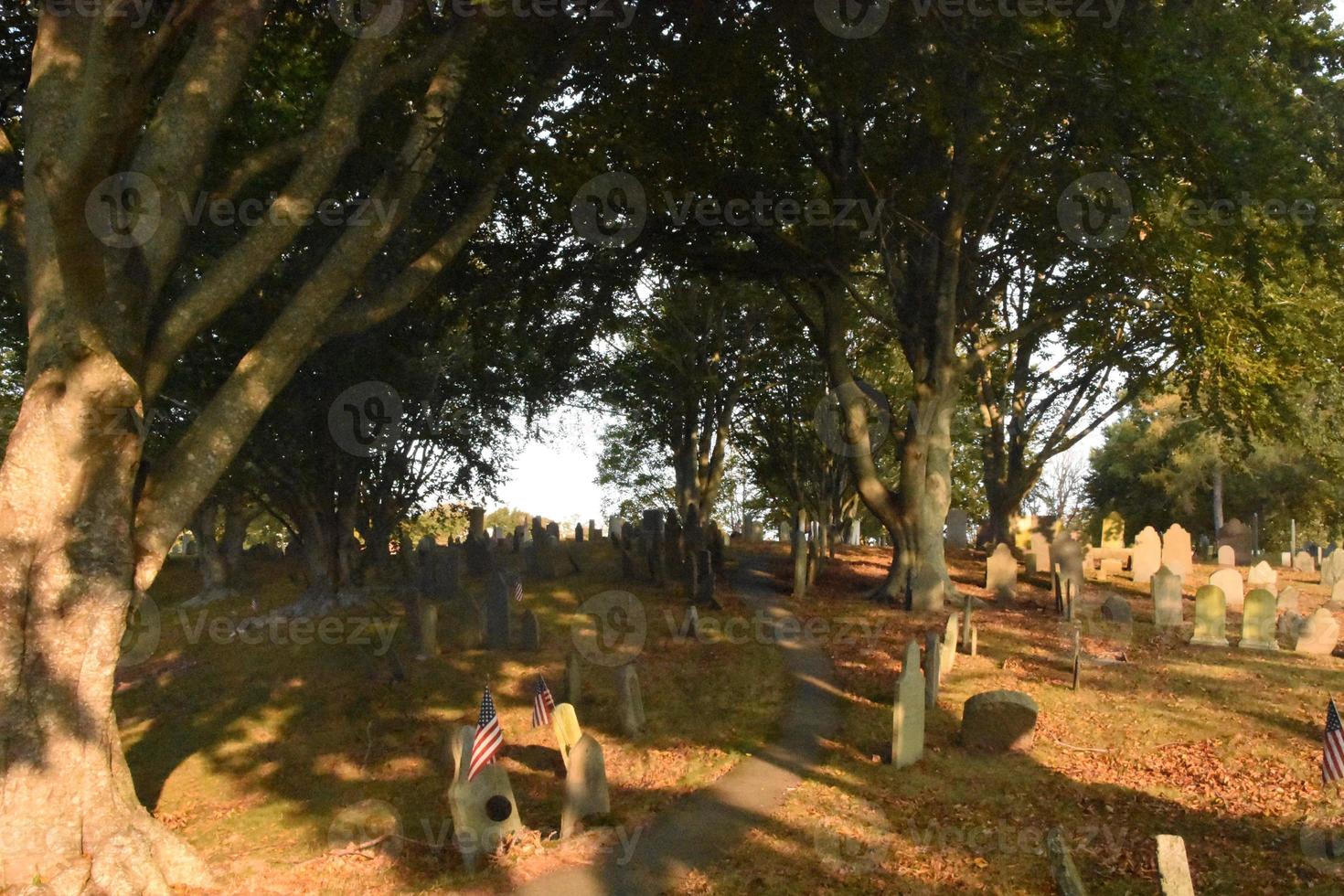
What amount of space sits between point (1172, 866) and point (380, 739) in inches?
401

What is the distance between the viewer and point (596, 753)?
1060 cm

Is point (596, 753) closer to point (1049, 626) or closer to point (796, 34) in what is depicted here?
point (796, 34)

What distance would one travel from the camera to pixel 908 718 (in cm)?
1171

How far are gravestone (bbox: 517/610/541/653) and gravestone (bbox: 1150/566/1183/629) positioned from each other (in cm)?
968

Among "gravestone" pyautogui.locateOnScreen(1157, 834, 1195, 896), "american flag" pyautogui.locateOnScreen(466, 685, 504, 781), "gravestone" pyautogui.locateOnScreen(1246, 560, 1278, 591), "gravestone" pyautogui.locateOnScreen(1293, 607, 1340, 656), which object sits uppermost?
"gravestone" pyautogui.locateOnScreen(1246, 560, 1278, 591)

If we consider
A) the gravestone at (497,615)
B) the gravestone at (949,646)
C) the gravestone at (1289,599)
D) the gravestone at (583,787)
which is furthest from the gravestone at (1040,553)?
the gravestone at (583,787)

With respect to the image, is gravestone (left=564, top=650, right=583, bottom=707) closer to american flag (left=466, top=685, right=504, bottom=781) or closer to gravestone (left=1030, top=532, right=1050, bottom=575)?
american flag (left=466, top=685, right=504, bottom=781)

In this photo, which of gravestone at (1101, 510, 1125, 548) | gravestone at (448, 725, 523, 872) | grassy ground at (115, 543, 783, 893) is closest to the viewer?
gravestone at (448, 725, 523, 872)

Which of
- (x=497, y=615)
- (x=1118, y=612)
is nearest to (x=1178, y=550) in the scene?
(x=1118, y=612)

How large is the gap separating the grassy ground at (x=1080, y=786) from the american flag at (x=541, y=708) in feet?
11.9

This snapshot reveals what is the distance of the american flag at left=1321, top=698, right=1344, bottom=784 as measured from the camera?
10.2 m

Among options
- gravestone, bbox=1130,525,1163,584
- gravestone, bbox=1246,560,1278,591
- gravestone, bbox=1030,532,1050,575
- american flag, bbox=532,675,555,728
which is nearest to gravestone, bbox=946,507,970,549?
gravestone, bbox=1030,532,1050,575

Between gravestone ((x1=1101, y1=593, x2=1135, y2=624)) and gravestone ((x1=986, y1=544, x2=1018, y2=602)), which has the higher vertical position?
gravestone ((x1=986, y1=544, x2=1018, y2=602))

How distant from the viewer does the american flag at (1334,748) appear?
10.2m
